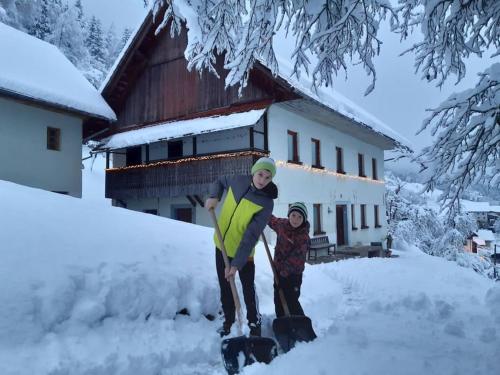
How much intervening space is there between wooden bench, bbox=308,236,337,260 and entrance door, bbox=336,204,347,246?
2.38 m

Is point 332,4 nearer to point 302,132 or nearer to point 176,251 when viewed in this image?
point 176,251

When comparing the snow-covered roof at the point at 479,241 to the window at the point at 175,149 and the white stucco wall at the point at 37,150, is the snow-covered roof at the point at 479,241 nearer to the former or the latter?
the window at the point at 175,149

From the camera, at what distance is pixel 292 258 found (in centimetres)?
477

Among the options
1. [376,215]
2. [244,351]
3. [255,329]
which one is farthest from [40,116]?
[376,215]

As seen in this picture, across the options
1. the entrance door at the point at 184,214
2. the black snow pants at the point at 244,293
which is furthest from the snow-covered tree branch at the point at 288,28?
the entrance door at the point at 184,214

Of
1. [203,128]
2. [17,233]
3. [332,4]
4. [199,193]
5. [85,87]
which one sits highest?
[85,87]

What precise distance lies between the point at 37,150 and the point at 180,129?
16.9 feet

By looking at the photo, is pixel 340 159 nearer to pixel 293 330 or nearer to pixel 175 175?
pixel 175 175

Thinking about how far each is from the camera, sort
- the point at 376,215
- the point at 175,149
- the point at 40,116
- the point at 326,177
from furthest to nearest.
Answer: the point at 376,215 < the point at 326,177 < the point at 175,149 < the point at 40,116

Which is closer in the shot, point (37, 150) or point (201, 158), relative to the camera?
point (37, 150)

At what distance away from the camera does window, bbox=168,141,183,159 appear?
1778cm

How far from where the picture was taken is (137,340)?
396 cm

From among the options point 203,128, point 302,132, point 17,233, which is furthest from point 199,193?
point 17,233

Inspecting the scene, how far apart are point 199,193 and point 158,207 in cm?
374
